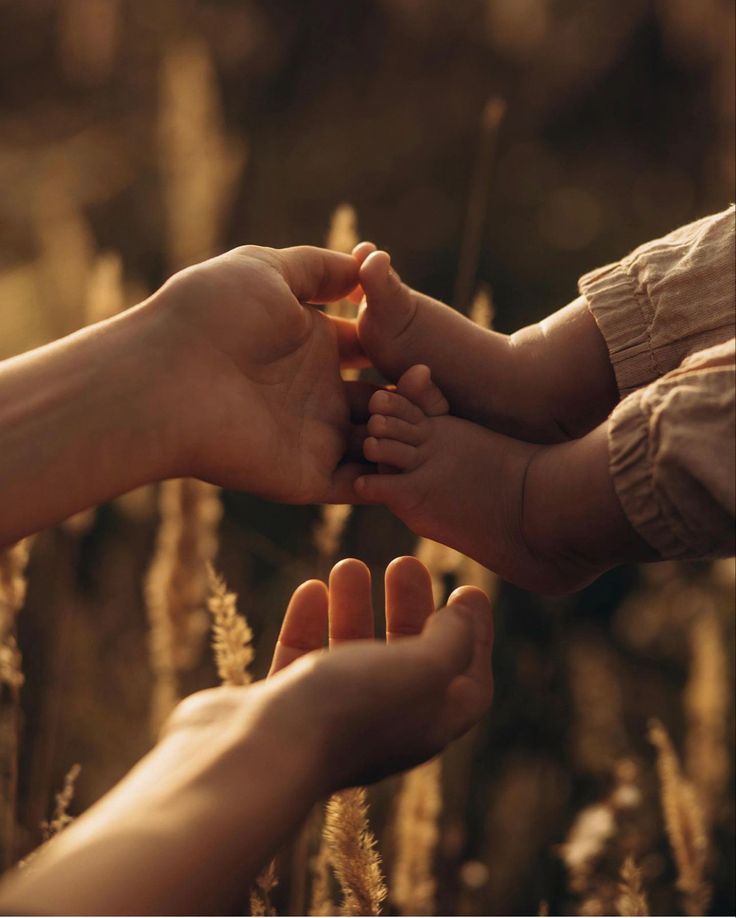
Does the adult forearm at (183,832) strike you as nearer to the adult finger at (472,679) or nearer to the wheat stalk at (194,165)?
the adult finger at (472,679)

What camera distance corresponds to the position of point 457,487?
3.30 feet

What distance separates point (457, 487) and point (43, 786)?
19.7 inches

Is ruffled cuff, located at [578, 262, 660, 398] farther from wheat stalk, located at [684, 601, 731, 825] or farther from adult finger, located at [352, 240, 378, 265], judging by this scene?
wheat stalk, located at [684, 601, 731, 825]

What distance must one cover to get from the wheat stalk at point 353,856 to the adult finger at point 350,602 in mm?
157

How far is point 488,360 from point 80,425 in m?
0.41

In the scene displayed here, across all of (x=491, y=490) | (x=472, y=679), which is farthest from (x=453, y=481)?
(x=472, y=679)

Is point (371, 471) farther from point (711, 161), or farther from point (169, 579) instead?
point (711, 161)

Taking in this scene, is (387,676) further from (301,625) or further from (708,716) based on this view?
(708,716)

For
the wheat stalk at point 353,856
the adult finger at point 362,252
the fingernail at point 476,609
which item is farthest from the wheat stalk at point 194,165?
the wheat stalk at point 353,856

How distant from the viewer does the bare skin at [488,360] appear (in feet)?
3.45

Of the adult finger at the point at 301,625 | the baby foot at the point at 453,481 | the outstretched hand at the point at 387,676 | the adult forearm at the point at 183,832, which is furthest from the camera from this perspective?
the baby foot at the point at 453,481

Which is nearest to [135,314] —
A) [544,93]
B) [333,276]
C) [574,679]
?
[333,276]

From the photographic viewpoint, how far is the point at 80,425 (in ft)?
2.94

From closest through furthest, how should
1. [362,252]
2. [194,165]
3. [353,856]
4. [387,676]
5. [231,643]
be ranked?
[387,676] → [353,856] → [231,643] → [362,252] → [194,165]
